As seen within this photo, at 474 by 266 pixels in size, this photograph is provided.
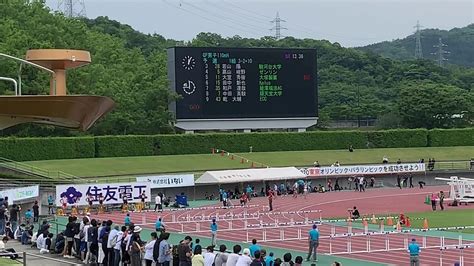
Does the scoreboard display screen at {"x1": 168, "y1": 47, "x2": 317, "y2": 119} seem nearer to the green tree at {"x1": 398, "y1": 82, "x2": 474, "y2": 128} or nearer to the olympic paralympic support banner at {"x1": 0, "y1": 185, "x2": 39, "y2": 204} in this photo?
the olympic paralympic support banner at {"x1": 0, "y1": 185, "x2": 39, "y2": 204}

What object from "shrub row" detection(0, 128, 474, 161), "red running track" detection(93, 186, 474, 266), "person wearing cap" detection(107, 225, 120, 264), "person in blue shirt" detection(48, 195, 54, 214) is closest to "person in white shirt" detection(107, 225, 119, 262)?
"person wearing cap" detection(107, 225, 120, 264)

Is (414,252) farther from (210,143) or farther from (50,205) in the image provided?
(210,143)

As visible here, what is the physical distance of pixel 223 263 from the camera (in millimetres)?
16906

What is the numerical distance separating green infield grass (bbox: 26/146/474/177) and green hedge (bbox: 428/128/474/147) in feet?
4.61

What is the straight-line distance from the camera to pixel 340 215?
39.6 meters

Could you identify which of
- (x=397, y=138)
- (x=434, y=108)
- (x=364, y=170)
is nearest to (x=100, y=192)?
(x=364, y=170)

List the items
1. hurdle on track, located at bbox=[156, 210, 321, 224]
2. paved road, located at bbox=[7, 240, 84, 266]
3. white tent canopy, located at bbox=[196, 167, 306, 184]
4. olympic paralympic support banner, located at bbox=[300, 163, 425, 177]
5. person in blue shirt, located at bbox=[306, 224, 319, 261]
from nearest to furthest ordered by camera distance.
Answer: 1. paved road, located at bbox=[7, 240, 84, 266]
2. person in blue shirt, located at bbox=[306, 224, 319, 261]
3. hurdle on track, located at bbox=[156, 210, 321, 224]
4. white tent canopy, located at bbox=[196, 167, 306, 184]
5. olympic paralympic support banner, located at bbox=[300, 163, 425, 177]

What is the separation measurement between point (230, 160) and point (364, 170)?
37.1 ft

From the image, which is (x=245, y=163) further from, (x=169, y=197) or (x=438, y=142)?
(x=438, y=142)

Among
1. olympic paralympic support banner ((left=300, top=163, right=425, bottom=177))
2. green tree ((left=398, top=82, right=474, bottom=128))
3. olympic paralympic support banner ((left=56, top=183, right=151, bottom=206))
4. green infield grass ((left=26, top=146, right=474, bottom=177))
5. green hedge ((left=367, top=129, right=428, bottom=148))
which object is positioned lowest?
olympic paralympic support banner ((left=56, top=183, right=151, bottom=206))

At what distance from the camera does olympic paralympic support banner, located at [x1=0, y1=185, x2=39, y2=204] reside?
116 ft

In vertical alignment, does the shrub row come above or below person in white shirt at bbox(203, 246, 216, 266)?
above

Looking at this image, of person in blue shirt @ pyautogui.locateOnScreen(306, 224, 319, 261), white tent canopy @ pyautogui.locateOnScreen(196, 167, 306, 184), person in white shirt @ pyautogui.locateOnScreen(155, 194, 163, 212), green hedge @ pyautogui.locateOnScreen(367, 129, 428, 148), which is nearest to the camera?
person in blue shirt @ pyautogui.locateOnScreen(306, 224, 319, 261)

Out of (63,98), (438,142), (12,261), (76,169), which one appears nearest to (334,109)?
(438,142)
